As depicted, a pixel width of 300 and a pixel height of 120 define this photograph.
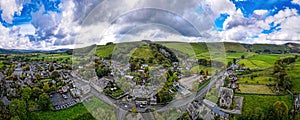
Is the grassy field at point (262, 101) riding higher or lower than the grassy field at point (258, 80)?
lower

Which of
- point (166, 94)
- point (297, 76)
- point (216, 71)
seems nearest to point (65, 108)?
point (166, 94)

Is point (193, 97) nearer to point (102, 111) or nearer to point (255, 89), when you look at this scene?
point (255, 89)

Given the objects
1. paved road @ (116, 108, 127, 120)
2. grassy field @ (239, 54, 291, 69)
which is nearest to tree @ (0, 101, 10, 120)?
paved road @ (116, 108, 127, 120)

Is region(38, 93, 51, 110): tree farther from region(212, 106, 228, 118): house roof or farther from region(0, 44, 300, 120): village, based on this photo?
region(212, 106, 228, 118): house roof

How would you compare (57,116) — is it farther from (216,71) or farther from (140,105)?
(216,71)

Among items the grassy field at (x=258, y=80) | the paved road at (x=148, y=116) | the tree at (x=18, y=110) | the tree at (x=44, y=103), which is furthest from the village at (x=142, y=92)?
the tree at (x=18, y=110)

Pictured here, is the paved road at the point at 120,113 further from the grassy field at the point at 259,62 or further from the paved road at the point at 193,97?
the grassy field at the point at 259,62

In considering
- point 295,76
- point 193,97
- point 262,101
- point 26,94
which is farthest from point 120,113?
point 295,76
